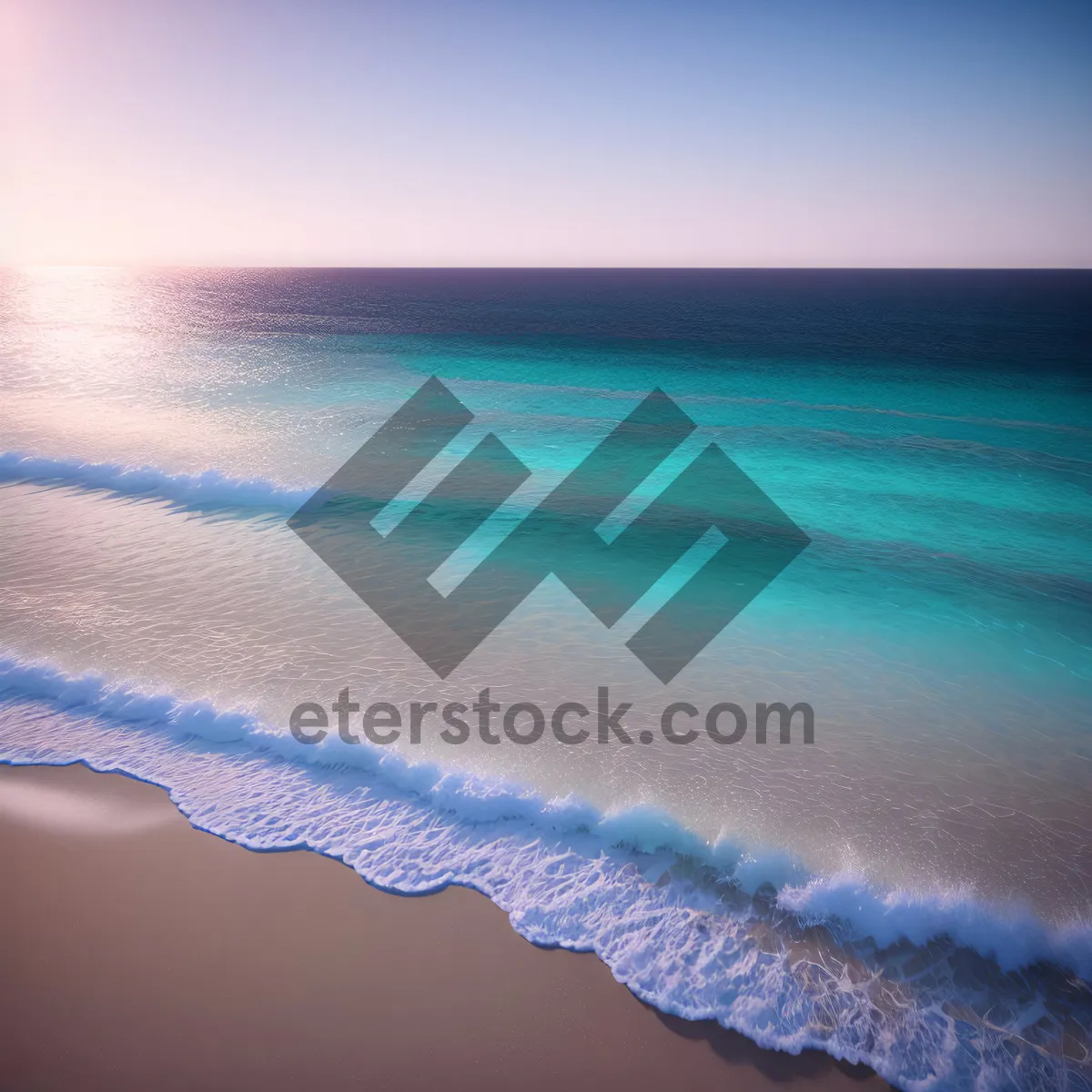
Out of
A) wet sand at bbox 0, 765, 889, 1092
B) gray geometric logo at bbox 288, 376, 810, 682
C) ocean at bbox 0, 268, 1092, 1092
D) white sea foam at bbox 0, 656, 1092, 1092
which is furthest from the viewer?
gray geometric logo at bbox 288, 376, 810, 682

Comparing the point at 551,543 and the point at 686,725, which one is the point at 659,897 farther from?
the point at 551,543

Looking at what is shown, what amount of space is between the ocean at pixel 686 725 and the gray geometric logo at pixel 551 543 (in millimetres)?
265

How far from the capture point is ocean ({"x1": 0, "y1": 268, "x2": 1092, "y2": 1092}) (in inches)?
158

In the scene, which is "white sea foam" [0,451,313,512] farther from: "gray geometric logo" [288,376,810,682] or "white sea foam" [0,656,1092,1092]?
"white sea foam" [0,656,1092,1092]

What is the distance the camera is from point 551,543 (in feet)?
36.4

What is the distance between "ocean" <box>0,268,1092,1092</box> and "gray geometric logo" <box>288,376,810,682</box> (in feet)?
0.87

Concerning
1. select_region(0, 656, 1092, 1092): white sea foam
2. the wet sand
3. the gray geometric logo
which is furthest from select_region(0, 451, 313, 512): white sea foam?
the wet sand

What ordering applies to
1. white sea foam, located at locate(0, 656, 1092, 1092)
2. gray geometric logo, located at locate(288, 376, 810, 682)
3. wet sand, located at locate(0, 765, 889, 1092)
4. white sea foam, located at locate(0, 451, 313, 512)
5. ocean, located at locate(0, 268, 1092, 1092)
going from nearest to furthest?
wet sand, located at locate(0, 765, 889, 1092), white sea foam, located at locate(0, 656, 1092, 1092), ocean, located at locate(0, 268, 1092, 1092), gray geometric logo, located at locate(288, 376, 810, 682), white sea foam, located at locate(0, 451, 313, 512)

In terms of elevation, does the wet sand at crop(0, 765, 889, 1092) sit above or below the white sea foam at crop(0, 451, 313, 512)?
above

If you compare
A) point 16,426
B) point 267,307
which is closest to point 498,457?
point 16,426

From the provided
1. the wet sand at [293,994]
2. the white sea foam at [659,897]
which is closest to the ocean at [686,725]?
the white sea foam at [659,897]

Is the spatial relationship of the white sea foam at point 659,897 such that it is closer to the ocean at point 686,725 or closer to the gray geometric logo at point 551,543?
the ocean at point 686,725

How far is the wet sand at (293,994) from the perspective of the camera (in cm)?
343

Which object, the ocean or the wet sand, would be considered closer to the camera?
the wet sand
